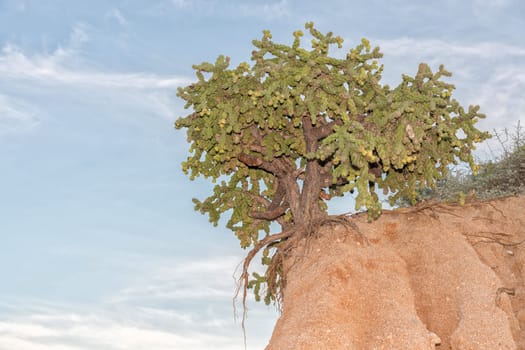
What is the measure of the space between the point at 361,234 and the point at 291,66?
4366mm

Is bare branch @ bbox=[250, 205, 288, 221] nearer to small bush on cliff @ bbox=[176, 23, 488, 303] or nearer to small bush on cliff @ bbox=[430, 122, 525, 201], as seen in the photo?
small bush on cliff @ bbox=[176, 23, 488, 303]

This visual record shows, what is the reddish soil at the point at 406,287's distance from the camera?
12.3 meters

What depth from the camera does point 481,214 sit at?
1728cm

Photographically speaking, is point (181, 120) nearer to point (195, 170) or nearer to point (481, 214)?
point (195, 170)

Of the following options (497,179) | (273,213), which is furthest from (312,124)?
(497,179)

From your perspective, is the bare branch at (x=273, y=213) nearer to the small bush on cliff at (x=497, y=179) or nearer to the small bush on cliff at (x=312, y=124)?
the small bush on cliff at (x=312, y=124)

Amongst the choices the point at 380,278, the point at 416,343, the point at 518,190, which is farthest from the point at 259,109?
the point at 518,190

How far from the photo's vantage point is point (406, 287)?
13508mm

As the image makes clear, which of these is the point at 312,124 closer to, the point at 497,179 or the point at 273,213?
the point at 273,213

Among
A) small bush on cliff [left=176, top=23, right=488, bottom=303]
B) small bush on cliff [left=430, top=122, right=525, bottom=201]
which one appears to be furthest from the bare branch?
small bush on cliff [left=430, top=122, right=525, bottom=201]

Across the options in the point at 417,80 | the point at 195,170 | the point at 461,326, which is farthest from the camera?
the point at 195,170

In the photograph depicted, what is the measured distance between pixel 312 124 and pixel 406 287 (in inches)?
184

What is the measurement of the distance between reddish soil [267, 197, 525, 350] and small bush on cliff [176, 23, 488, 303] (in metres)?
0.92

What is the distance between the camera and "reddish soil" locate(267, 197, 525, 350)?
12289 mm
